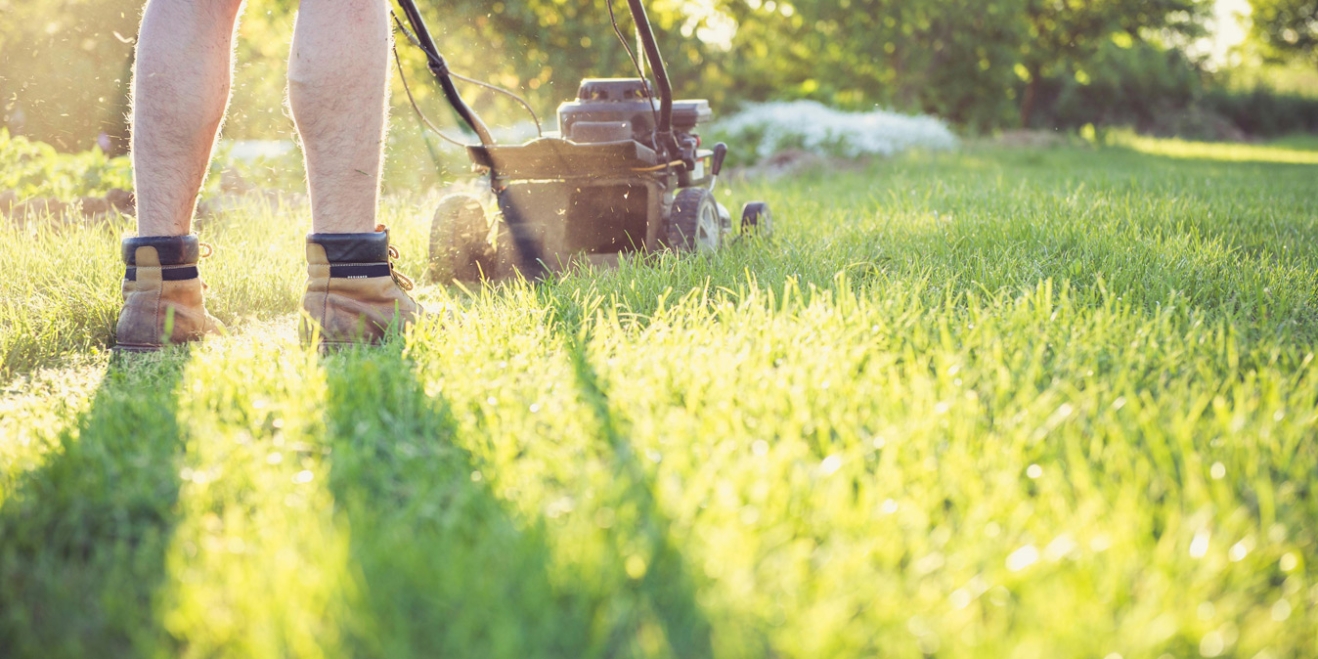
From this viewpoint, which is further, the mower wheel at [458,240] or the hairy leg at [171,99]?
the mower wheel at [458,240]

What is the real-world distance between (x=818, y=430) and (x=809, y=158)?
682 cm

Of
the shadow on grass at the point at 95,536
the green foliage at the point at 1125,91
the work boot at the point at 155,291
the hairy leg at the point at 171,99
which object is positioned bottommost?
the shadow on grass at the point at 95,536

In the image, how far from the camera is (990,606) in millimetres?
945

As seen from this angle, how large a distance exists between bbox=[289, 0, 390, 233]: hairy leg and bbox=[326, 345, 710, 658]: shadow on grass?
2.58 feet

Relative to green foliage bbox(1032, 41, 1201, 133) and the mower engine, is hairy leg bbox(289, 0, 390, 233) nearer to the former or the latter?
the mower engine

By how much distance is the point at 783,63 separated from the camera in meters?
16.1

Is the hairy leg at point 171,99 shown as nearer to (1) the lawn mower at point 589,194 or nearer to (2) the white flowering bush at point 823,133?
(1) the lawn mower at point 589,194

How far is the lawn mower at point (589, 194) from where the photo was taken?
2811 mm

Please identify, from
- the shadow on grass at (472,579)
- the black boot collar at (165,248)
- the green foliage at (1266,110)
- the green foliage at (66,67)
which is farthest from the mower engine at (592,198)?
the green foliage at (1266,110)

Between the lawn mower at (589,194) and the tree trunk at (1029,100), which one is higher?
the tree trunk at (1029,100)

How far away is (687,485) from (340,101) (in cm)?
117

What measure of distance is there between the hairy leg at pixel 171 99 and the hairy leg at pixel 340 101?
0.23 metres

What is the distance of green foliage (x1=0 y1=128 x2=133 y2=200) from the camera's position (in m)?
3.90

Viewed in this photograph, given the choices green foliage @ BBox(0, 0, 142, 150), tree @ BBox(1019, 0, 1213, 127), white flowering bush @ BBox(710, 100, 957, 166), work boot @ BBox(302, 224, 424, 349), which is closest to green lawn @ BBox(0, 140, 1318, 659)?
work boot @ BBox(302, 224, 424, 349)
